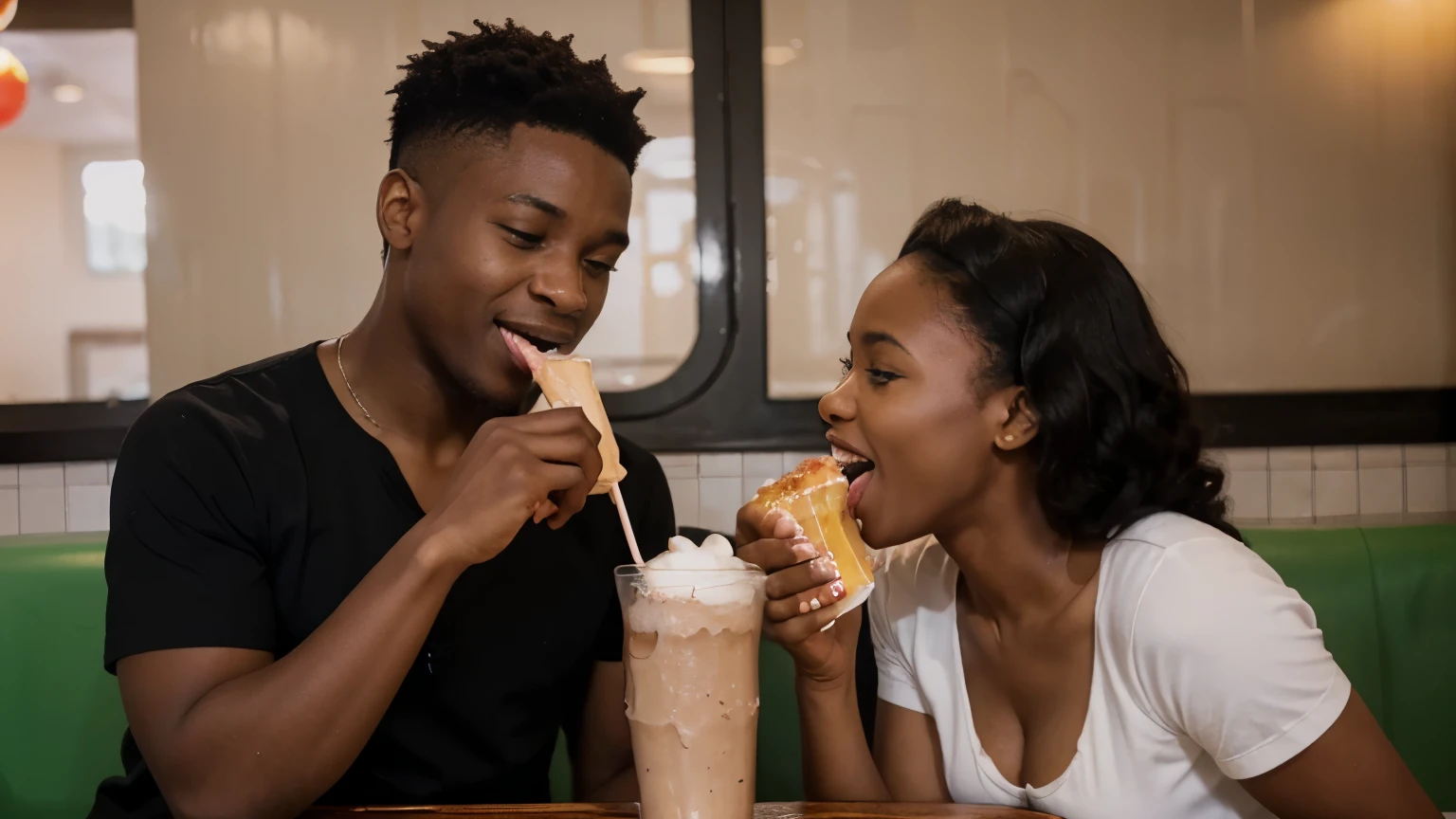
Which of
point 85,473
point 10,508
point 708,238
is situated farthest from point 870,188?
point 10,508

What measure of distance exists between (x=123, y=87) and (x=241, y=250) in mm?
657

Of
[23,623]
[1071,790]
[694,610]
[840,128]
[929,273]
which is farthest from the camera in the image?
[840,128]

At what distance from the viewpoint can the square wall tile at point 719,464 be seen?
3072 millimetres

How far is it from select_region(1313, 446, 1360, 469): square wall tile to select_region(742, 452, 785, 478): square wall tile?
1527mm

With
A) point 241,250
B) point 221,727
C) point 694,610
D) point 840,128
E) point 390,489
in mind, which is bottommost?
point 221,727

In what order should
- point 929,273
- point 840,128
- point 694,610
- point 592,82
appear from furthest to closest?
1. point 840,128
2. point 592,82
3. point 929,273
4. point 694,610

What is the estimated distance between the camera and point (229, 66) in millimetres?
3129

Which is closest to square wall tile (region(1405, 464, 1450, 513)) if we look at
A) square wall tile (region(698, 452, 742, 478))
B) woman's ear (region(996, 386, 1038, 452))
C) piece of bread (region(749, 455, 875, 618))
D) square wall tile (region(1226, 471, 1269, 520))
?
square wall tile (region(1226, 471, 1269, 520))

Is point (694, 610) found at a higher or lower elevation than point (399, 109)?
lower

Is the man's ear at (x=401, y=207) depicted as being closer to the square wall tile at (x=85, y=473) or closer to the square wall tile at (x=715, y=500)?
the square wall tile at (x=715, y=500)

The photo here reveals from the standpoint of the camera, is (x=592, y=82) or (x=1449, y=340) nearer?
(x=592, y=82)

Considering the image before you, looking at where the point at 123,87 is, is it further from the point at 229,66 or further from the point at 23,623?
the point at 23,623

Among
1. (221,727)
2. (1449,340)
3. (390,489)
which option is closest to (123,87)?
(390,489)

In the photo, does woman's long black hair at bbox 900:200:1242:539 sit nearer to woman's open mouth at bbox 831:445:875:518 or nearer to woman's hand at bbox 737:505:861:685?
woman's open mouth at bbox 831:445:875:518
